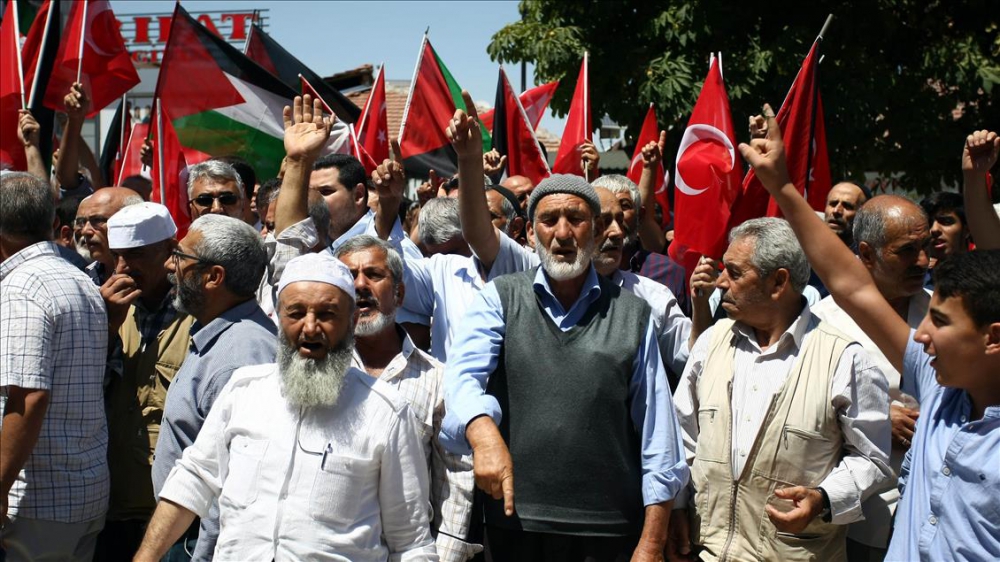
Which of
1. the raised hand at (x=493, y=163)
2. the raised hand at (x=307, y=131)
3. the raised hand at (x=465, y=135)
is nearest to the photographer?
the raised hand at (x=465, y=135)

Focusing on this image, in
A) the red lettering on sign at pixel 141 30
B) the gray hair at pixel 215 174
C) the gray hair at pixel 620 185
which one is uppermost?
the red lettering on sign at pixel 141 30

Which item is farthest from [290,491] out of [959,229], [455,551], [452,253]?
[959,229]

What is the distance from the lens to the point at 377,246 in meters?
4.54

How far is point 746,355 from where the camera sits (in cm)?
441

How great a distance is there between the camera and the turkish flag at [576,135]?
8469mm

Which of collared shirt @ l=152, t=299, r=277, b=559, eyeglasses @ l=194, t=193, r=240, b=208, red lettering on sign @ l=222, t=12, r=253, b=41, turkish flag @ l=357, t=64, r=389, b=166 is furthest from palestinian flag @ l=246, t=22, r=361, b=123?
red lettering on sign @ l=222, t=12, r=253, b=41

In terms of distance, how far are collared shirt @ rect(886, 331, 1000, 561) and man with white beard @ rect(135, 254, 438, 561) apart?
4.84ft

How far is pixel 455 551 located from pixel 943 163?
12.7m

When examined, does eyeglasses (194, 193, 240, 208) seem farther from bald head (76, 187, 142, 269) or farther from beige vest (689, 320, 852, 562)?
beige vest (689, 320, 852, 562)

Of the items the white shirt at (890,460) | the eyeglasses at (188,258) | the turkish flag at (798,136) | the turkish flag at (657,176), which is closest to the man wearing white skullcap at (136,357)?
the eyeglasses at (188,258)

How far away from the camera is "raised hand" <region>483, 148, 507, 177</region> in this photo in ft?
26.2

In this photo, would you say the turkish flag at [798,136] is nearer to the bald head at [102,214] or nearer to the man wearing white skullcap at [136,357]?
the man wearing white skullcap at [136,357]

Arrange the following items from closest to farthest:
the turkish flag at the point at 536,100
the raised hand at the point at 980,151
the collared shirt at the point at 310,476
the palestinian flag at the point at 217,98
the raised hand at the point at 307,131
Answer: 1. the collared shirt at the point at 310,476
2. the raised hand at the point at 980,151
3. the raised hand at the point at 307,131
4. the palestinian flag at the point at 217,98
5. the turkish flag at the point at 536,100

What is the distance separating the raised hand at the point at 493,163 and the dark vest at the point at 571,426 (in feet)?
A: 13.1
